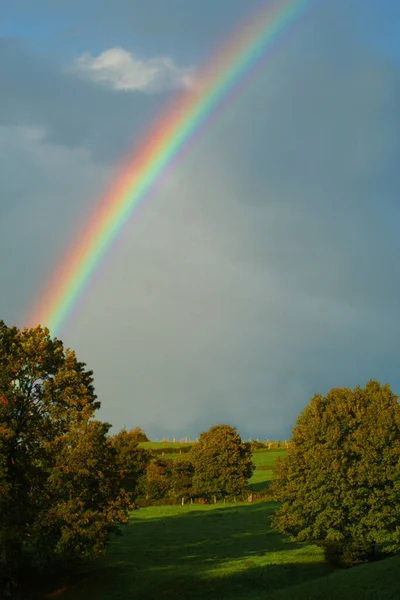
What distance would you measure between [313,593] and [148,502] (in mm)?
84125

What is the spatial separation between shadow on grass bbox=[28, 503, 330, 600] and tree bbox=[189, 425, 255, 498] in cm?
3002

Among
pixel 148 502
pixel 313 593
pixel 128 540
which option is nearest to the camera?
pixel 313 593

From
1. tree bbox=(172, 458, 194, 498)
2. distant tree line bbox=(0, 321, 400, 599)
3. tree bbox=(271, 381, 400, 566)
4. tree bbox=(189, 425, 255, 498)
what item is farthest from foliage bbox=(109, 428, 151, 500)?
tree bbox=(172, 458, 194, 498)

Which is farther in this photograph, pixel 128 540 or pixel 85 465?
pixel 128 540

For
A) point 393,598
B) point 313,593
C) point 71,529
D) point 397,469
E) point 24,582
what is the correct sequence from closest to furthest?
1. point 393,598
2. point 313,593
3. point 71,529
4. point 24,582
5. point 397,469

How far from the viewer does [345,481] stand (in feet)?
196

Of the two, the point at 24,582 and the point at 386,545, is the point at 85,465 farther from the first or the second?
the point at 386,545

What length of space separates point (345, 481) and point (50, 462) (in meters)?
26.4

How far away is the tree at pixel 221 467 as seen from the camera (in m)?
121

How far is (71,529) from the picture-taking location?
1980 inches

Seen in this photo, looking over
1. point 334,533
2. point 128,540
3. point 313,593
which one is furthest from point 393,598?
point 128,540

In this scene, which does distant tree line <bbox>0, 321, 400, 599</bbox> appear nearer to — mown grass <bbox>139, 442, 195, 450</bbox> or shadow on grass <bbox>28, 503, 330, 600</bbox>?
shadow on grass <bbox>28, 503, 330, 600</bbox>

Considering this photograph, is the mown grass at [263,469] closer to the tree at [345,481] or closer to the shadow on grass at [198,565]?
the shadow on grass at [198,565]

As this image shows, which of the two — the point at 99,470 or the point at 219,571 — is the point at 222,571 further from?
the point at 99,470
